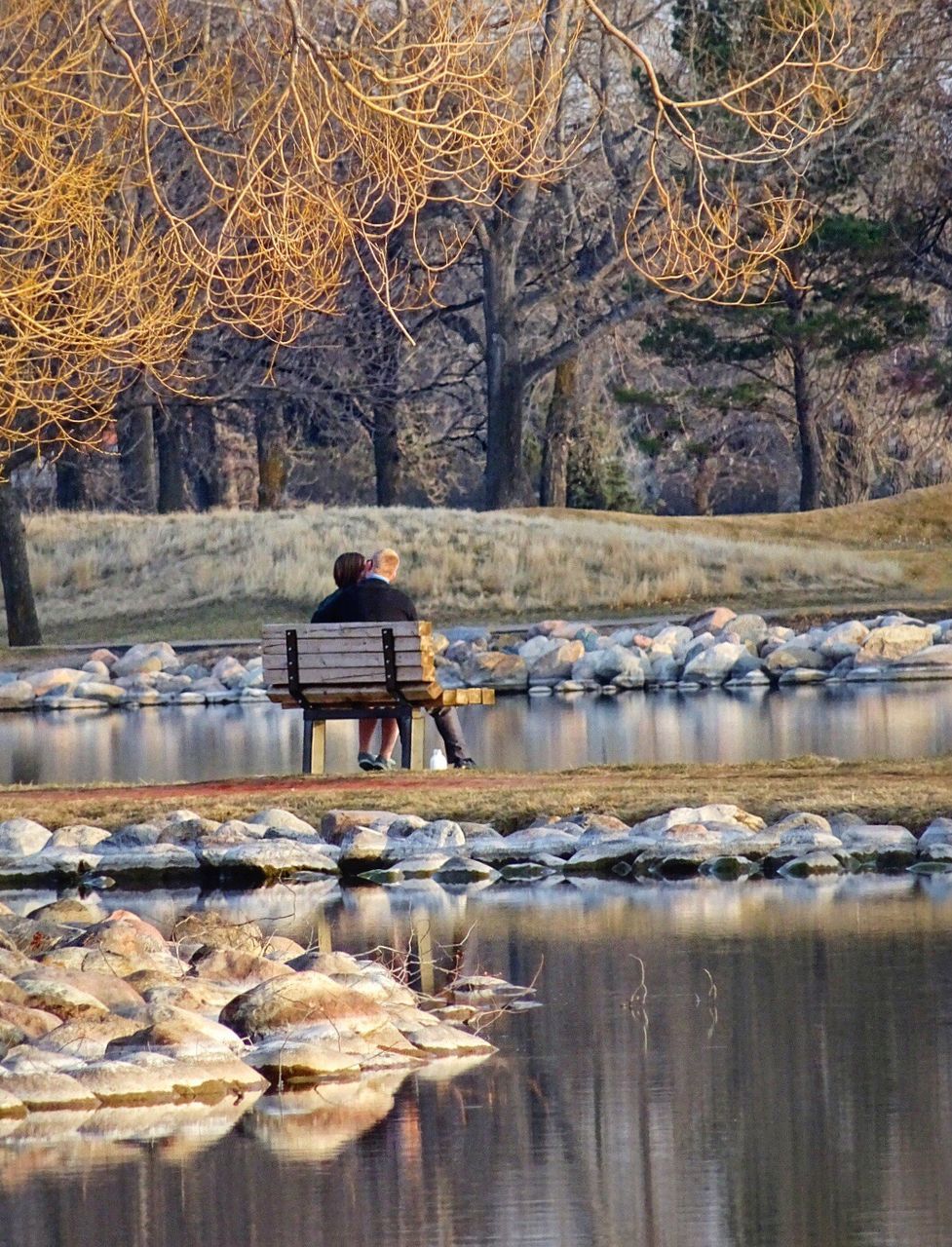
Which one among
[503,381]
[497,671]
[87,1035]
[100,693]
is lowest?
[87,1035]

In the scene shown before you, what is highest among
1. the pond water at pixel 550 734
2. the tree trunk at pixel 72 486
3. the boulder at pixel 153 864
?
the tree trunk at pixel 72 486

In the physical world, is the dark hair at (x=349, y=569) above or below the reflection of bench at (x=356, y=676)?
above

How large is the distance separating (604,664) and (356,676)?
12016 millimetres

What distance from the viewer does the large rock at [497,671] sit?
27.5 metres

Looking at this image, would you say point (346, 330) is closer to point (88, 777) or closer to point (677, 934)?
point (88, 777)

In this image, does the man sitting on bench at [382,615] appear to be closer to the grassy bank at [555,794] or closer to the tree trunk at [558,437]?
the grassy bank at [555,794]

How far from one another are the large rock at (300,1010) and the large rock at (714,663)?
18.8 metres

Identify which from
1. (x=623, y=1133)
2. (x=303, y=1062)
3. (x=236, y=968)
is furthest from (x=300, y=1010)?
(x=623, y=1133)

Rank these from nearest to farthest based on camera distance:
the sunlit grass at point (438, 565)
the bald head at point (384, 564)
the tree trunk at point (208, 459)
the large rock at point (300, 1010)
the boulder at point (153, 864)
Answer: the large rock at point (300, 1010) → the boulder at point (153, 864) → the bald head at point (384, 564) → the sunlit grass at point (438, 565) → the tree trunk at point (208, 459)

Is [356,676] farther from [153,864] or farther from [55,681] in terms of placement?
[55,681]

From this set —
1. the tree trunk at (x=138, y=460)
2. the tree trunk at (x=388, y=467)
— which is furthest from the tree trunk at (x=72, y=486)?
the tree trunk at (x=388, y=467)

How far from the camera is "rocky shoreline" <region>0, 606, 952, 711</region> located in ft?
87.7

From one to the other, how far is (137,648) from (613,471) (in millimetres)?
27252

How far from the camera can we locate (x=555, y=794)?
13.0 meters
